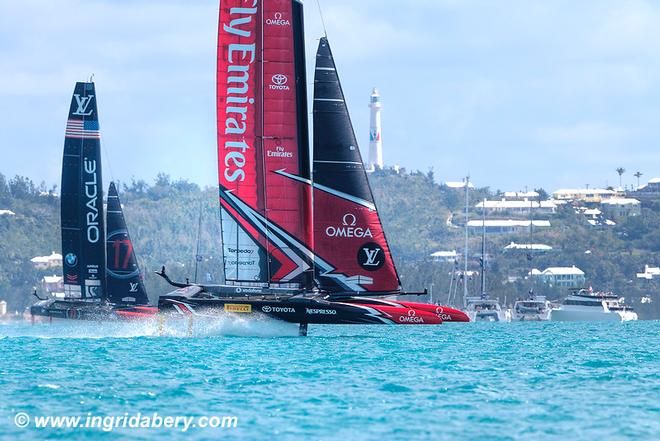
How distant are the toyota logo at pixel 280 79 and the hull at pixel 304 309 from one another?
623 centimetres

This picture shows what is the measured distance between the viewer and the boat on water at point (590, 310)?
127500mm

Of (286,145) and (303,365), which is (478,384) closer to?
(303,365)

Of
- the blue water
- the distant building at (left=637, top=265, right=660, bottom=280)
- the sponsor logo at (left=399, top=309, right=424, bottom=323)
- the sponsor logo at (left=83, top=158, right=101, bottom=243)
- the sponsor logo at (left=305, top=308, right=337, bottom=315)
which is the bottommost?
the distant building at (left=637, top=265, right=660, bottom=280)

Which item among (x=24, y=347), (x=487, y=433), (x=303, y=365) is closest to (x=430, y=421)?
(x=487, y=433)

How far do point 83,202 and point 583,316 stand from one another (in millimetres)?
68227

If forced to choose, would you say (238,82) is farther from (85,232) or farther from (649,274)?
(649,274)

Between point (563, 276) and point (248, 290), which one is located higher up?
point (248, 290)

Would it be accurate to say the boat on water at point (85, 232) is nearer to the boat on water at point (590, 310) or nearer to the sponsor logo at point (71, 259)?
the sponsor logo at point (71, 259)

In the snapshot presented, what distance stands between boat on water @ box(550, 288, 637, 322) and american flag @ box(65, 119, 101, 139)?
66546 mm

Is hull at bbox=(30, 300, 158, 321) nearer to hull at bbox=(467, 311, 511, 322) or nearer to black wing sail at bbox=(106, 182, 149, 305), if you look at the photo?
black wing sail at bbox=(106, 182, 149, 305)

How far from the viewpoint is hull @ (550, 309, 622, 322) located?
127m

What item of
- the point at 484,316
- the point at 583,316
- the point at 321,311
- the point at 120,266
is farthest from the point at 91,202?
the point at 583,316

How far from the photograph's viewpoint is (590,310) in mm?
129750

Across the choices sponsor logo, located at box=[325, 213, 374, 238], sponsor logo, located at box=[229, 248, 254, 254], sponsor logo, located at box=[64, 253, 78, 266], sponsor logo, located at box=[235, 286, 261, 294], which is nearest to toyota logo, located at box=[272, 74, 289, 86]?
sponsor logo, located at box=[325, 213, 374, 238]
